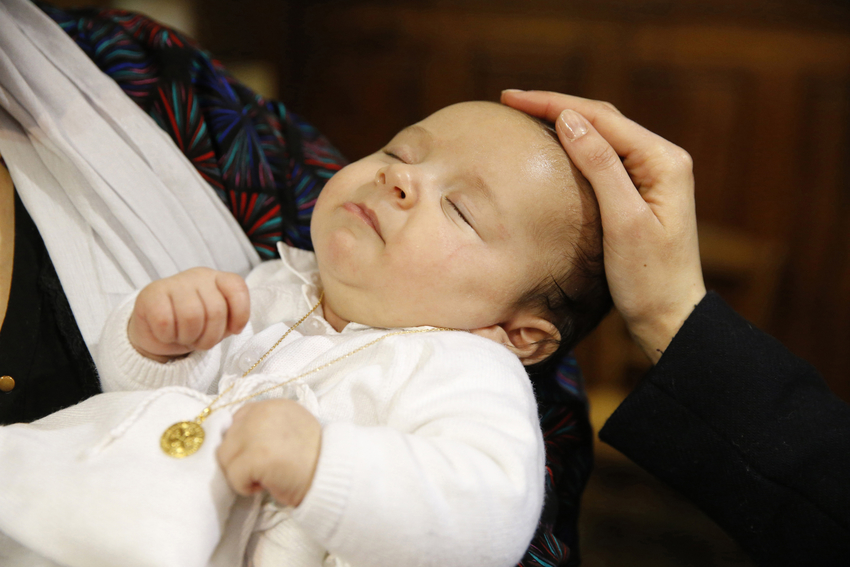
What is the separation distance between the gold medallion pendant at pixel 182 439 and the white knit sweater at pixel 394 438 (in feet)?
0.21

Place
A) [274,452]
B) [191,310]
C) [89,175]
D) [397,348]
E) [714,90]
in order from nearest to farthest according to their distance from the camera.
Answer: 1. [274,452]
2. [191,310]
3. [397,348]
4. [89,175]
5. [714,90]

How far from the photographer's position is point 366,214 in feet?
3.10

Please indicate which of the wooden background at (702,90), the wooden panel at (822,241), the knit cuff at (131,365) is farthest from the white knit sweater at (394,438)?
the wooden panel at (822,241)

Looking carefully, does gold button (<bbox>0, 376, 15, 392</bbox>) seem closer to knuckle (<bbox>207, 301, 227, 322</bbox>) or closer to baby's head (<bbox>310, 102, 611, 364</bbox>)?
knuckle (<bbox>207, 301, 227, 322</bbox>)

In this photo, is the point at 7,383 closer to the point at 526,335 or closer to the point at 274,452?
the point at 274,452

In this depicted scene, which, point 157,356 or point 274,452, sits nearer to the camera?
point 274,452

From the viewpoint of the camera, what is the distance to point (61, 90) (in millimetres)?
992

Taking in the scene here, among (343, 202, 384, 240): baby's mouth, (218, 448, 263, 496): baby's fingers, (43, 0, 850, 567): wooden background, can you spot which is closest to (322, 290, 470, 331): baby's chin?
(343, 202, 384, 240): baby's mouth

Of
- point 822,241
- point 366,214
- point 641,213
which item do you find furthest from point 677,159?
point 822,241

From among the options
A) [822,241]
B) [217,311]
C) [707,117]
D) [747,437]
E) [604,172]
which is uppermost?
[604,172]

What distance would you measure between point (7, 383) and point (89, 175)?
1.08 ft

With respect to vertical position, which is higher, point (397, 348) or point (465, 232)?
point (465, 232)

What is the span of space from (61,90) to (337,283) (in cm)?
54

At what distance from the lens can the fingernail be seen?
95 cm
